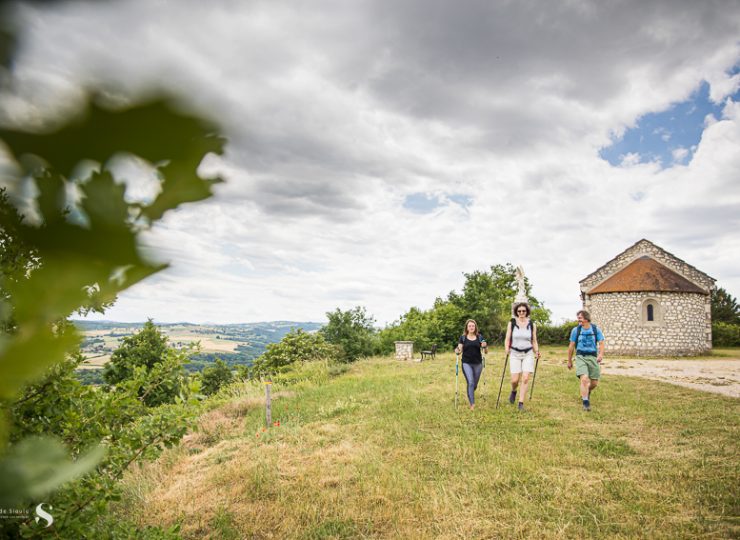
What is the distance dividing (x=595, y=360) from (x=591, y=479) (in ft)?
12.4

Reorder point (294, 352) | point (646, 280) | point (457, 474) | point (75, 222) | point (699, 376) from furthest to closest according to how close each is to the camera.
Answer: point (646, 280), point (294, 352), point (699, 376), point (457, 474), point (75, 222)

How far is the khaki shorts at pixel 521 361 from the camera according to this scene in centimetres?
811

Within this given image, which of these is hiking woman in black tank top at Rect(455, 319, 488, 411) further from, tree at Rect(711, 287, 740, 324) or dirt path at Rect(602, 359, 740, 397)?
tree at Rect(711, 287, 740, 324)

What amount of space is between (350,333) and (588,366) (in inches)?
618

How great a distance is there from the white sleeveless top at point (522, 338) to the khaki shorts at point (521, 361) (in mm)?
143

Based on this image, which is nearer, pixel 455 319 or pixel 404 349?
pixel 404 349

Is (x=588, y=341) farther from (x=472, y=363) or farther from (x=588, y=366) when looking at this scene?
(x=472, y=363)

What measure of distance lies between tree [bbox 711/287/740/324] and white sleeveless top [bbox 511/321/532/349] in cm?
3622

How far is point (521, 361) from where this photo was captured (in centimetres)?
829

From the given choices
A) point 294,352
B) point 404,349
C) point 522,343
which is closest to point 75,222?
point 522,343

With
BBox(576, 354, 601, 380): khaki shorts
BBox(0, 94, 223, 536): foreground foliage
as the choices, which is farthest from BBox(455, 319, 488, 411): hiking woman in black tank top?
BBox(0, 94, 223, 536): foreground foliage

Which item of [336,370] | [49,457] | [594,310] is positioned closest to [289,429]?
[49,457]

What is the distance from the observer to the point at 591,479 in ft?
16.2

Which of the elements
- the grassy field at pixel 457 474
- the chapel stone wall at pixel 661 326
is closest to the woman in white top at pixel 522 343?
the grassy field at pixel 457 474
